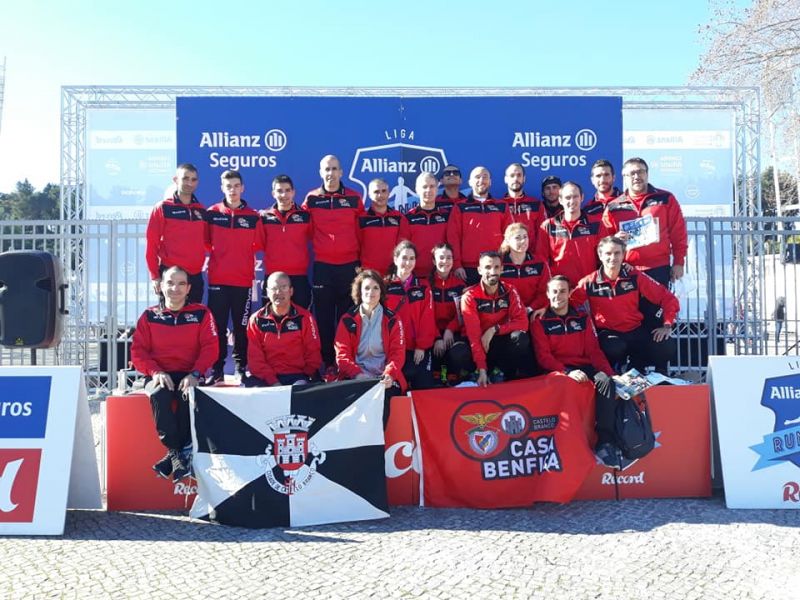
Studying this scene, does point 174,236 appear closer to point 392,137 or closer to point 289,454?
point 289,454

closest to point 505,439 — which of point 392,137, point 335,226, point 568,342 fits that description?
point 568,342

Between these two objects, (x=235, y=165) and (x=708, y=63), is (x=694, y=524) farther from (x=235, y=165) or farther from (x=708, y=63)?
(x=708, y=63)

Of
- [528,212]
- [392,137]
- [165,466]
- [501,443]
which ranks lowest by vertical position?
[165,466]

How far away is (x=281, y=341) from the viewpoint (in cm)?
499

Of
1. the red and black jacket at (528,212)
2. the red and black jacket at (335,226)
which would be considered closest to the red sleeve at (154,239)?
the red and black jacket at (335,226)

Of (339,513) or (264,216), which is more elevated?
(264,216)

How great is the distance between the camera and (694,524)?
13.3ft

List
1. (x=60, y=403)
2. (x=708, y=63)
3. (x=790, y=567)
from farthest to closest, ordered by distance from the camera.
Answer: (x=708, y=63)
(x=60, y=403)
(x=790, y=567)

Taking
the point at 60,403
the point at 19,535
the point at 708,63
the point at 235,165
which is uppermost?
the point at 708,63

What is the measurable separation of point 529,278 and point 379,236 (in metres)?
1.51

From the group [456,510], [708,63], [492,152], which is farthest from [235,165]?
[708,63]

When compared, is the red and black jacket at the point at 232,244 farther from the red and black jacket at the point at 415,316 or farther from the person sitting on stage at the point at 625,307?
the person sitting on stage at the point at 625,307

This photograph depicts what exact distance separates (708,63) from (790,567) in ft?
45.0

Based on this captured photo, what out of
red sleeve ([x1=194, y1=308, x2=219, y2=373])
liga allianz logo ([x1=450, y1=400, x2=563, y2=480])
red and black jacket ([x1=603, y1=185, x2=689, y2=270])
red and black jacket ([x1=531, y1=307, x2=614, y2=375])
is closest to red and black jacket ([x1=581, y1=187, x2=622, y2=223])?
red and black jacket ([x1=603, y1=185, x2=689, y2=270])
